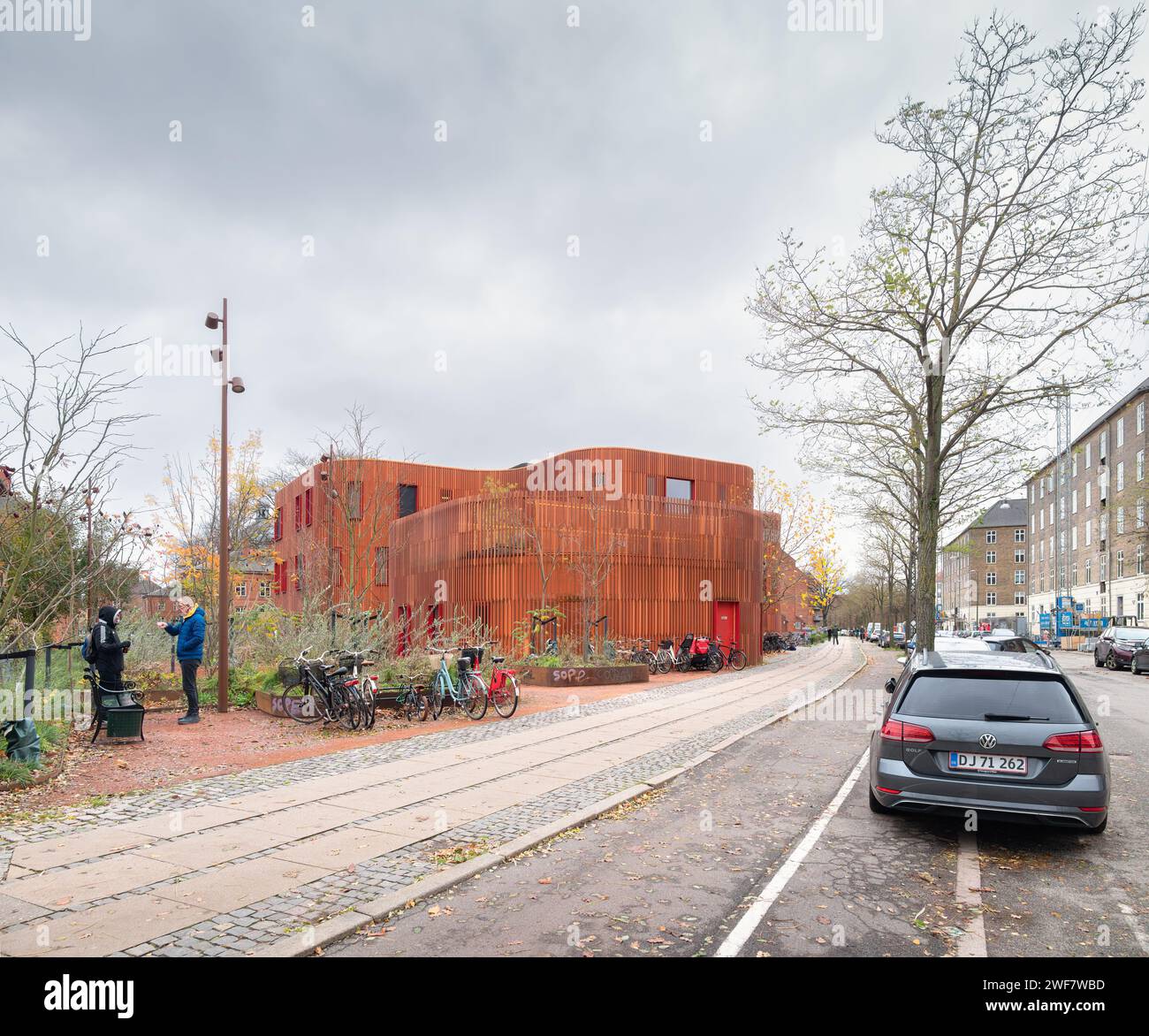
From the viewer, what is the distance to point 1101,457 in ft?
204

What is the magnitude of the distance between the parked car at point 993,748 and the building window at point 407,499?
35.5 meters

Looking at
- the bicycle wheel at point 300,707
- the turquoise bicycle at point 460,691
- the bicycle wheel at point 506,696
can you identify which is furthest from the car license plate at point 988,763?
the bicycle wheel at point 300,707

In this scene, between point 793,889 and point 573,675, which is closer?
point 793,889

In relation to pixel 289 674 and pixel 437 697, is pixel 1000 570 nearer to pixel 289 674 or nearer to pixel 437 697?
pixel 437 697

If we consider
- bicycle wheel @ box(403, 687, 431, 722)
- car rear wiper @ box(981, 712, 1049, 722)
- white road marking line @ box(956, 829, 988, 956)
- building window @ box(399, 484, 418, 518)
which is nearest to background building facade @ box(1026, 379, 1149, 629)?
building window @ box(399, 484, 418, 518)

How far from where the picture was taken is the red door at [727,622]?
28.9m

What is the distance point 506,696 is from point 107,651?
635 cm

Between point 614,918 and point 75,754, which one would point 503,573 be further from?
point 614,918

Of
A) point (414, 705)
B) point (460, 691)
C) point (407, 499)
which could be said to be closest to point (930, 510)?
point (460, 691)

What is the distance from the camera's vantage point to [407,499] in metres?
40.8

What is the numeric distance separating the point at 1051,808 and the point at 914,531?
100 feet

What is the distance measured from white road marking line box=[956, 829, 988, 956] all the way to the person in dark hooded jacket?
9802 millimetres

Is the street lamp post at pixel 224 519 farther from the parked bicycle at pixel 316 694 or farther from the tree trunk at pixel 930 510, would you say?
the tree trunk at pixel 930 510
